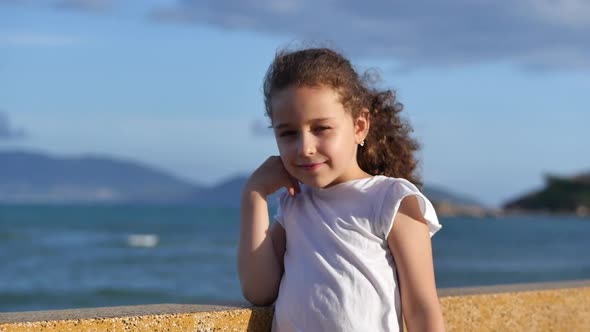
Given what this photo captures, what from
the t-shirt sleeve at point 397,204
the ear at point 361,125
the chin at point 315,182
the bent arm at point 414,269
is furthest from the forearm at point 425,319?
the ear at point 361,125

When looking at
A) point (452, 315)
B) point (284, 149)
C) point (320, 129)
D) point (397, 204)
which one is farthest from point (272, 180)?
point (452, 315)

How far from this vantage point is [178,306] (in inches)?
115

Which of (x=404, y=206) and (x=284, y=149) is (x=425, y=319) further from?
(x=284, y=149)

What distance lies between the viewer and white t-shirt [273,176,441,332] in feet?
8.45

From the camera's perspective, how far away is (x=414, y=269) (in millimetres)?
2629

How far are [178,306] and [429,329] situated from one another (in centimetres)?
78

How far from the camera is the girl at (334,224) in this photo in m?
2.60

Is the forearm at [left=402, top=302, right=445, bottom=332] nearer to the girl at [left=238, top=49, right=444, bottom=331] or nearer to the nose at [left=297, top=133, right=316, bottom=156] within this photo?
the girl at [left=238, top=49, right=444, bottom=331]

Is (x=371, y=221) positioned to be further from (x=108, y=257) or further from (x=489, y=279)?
(x=108, y=257)

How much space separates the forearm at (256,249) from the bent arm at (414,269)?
384mm

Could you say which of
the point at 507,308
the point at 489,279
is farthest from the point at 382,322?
the point at 489,279

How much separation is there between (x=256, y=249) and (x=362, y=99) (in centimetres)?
53

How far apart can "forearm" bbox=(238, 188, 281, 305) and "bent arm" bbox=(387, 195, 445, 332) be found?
38 cm

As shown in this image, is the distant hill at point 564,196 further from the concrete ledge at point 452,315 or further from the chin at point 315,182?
the chin at point 315,182
